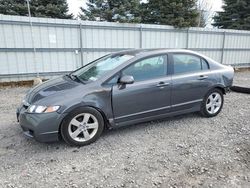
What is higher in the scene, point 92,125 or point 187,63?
point 187,63

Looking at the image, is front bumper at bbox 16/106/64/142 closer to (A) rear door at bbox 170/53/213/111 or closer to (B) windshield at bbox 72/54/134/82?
(B) windshield at bbox 72/54/134/82

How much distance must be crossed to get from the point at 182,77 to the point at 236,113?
68.2 inches

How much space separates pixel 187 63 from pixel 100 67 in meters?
1.66

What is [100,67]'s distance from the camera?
413 cm

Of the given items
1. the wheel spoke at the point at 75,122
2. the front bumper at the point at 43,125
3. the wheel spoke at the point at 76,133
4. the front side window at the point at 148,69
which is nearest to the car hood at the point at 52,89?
the front bumper at the point at 43,125

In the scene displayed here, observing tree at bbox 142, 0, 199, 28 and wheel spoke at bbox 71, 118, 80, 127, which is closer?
wheel spoke at bbox 71, 118, 80, 127

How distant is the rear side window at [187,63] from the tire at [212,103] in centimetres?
55

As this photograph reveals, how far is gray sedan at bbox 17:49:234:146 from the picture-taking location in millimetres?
3311

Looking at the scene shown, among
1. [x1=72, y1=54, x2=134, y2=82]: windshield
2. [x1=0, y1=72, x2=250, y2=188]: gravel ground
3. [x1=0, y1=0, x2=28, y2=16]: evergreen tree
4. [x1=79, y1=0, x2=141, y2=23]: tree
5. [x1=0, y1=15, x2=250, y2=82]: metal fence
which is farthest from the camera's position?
[x1=79, y1=0, x2=141, y2=23]: tree

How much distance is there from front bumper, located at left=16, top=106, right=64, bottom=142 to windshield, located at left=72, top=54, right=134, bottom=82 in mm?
858

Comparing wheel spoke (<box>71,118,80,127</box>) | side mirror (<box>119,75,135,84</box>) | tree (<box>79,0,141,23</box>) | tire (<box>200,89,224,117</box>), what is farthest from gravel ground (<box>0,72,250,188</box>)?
tree (<box>79,0,141,23</box>)

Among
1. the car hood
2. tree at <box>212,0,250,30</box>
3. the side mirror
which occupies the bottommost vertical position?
the car hood

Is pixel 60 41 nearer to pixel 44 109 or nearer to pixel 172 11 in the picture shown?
pixel 44 109

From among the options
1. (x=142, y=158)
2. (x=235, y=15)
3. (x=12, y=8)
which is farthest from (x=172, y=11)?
(x=142, y=158)
